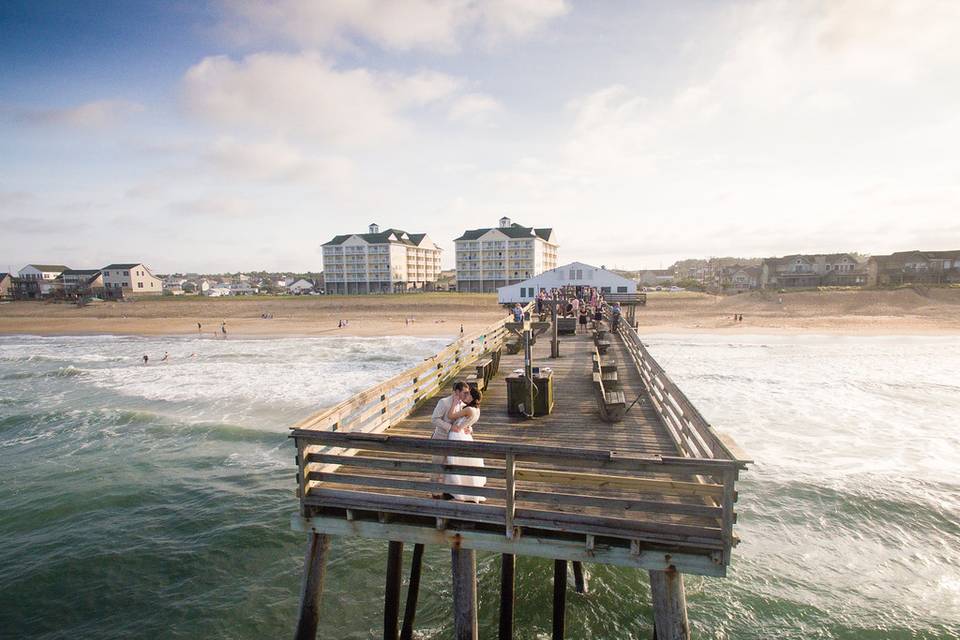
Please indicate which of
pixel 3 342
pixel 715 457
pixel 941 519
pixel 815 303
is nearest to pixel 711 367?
pixel 941 519

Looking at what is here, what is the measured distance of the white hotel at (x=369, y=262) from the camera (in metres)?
101

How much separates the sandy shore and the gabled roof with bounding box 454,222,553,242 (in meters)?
21.6

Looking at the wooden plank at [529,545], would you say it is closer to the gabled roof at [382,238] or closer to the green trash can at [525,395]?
the green trash can at [525,395]

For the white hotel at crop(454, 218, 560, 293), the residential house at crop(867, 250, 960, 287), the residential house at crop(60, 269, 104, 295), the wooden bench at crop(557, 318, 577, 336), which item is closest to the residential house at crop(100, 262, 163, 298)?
the residential house at crop(60, 269, 104, 295)

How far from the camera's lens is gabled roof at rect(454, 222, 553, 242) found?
95588 mm

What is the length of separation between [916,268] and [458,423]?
103960 millimetres

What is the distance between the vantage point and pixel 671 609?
532 centimetres

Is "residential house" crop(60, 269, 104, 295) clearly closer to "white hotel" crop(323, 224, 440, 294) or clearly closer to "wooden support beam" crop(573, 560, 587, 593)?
"white hotel" crop(323, 224, 440, 294)

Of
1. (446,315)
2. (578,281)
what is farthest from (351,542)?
(446,315)

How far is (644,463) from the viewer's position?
4.88 meters

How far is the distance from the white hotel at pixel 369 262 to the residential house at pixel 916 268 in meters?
87.1

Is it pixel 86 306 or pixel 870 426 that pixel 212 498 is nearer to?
pixel 870 426

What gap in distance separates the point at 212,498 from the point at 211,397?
13.6 meters

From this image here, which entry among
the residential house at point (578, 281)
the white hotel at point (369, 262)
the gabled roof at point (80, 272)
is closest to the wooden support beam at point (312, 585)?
the residential house at point (578, 281)
